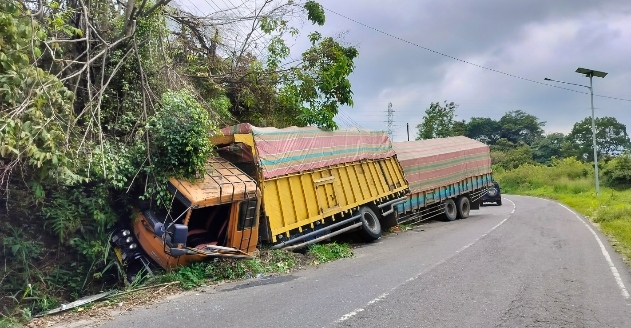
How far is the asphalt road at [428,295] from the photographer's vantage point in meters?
6.18

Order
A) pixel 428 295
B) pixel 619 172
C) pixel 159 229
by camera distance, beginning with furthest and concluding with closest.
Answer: pixel 619 172
pixel 159 229
pixel 428 295

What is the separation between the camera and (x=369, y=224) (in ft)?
47.8

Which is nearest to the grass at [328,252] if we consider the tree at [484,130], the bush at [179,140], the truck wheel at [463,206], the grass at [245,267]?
the grass at [245,267]

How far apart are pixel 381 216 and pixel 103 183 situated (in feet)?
28.8

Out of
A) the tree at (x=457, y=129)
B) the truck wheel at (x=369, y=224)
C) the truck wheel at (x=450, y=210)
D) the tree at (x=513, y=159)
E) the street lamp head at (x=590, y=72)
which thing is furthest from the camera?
the tree at (x=513, y=159)

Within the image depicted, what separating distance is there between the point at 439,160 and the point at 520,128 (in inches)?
2804

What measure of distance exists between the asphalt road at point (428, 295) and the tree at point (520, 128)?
78.2 metres

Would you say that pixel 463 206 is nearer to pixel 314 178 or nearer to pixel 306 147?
pixel 314 178

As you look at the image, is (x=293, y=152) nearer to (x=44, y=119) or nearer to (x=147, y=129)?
(x=147, y=129)

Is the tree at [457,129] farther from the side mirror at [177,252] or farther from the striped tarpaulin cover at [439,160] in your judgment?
the side mirror at [177,252]

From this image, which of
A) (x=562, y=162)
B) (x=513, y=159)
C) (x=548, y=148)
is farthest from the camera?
(x=548, y=148)

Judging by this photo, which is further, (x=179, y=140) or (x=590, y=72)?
(x=590, y=72)

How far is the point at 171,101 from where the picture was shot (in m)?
9.52

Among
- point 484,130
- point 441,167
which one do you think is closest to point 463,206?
point 441,167
